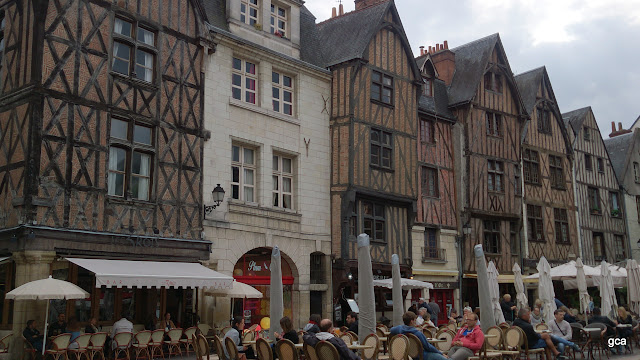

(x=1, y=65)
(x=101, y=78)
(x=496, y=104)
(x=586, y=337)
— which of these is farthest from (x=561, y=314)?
(x=496, y=104)

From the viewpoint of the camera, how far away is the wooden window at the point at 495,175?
75.3ft

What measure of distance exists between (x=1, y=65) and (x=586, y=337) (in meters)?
12.5

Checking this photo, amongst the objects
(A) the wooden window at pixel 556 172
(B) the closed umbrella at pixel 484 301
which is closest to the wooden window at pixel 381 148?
(B) the closed umbrella at pixel 484 301

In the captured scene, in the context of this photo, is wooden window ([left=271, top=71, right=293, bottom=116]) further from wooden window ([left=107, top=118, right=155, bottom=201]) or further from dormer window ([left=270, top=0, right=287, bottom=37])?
wooden window ([left=107, top=118, right=155, bottom=201])

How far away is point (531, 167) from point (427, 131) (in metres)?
6.21

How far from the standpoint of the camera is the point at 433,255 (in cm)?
2066

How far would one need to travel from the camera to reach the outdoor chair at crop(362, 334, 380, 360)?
28.9ft

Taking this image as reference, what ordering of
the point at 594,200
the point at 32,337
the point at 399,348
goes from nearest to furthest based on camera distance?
the point at 399,348
the point at 32,337
the point at 594,200

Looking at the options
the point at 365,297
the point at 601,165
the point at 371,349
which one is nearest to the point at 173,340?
the point at 365,297

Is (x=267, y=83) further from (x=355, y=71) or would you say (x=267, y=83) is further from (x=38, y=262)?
(x=38, y=262)

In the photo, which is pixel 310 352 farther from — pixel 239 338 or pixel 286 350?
pixel 239 338

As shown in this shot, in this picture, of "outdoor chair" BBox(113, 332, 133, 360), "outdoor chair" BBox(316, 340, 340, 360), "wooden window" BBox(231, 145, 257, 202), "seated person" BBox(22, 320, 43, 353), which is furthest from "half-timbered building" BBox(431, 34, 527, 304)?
"outdoor chair" BBox(316, 340, 340, 360)

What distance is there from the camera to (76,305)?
484 inches

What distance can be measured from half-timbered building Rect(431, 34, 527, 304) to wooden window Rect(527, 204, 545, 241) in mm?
1096
